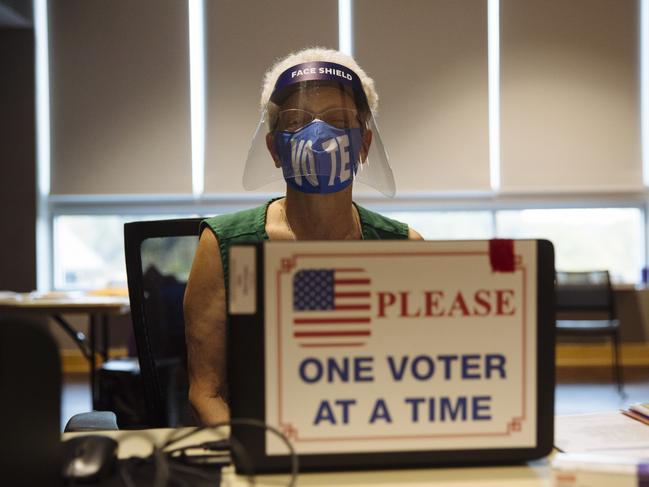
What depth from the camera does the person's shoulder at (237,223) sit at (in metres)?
1.26

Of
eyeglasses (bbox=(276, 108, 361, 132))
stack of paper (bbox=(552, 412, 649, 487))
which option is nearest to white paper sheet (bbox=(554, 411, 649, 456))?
stack of paper (bbox=(552, 412, 649, 487))

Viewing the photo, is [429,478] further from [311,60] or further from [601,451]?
[311,60]

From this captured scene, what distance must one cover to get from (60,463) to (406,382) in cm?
36

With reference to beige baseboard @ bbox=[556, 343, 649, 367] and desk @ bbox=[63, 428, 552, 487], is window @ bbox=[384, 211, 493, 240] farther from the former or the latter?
desk @ bbox=[63, 428, 552, 487]

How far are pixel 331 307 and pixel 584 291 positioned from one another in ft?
14.1

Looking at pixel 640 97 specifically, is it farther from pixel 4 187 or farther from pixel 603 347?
pixel 4 187

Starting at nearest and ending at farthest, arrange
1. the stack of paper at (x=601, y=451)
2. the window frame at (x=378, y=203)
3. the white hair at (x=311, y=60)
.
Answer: the stack of paper at (x=601, y=451) < the white hair at (x=311, y=60) < the window frame at (x=378, y=203)

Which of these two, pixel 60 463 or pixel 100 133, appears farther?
pixel 100 133

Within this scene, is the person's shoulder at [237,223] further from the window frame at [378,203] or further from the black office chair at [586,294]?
the window frame at [378,203]

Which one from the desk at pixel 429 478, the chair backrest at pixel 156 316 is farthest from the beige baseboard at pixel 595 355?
the desk at pixel 429 478

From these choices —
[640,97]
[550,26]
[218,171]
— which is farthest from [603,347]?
[218,171]

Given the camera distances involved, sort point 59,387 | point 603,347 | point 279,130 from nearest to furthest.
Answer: point 59,387, point 279,130, point 603,347

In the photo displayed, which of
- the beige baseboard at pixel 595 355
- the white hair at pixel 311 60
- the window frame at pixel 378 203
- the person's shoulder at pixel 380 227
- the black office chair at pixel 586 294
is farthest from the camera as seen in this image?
the window frame at pixel 378 203

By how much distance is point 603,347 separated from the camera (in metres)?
5.01
